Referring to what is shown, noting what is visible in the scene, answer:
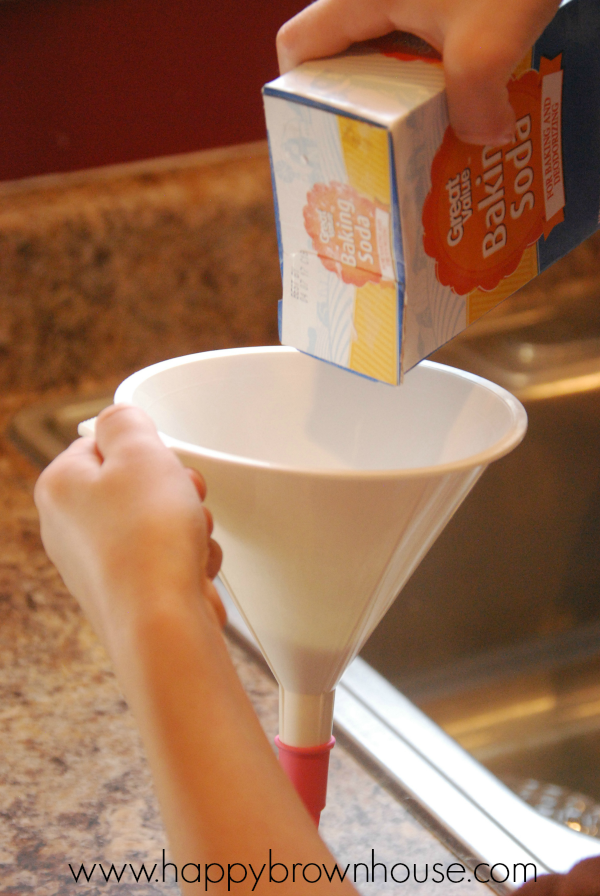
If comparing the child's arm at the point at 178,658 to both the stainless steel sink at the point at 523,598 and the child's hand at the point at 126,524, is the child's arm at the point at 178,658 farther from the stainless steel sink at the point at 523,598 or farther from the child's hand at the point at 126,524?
the stainless steel sink at the point at 523,598

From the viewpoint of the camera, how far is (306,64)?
0.37 m

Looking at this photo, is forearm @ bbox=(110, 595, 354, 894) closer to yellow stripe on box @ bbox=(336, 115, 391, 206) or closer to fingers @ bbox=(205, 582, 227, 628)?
fingers @ bbox=(205, 582, 227, 628)

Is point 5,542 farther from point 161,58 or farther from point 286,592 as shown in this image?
point 161,58

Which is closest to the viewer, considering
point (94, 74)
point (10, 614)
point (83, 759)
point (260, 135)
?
point (83, 759)

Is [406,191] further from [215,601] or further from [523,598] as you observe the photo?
[523,598]

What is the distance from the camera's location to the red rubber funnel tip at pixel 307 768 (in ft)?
1.35

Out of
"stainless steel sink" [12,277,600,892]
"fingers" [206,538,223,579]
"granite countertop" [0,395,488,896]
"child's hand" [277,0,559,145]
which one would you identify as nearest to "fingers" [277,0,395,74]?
"child's hand" [277,0,559,145]

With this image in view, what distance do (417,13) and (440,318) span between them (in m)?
0.13

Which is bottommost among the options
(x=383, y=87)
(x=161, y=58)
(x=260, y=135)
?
(x=260, y=135)

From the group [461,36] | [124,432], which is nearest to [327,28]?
[461,36]

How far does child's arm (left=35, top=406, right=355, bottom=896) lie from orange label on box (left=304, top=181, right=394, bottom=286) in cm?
10

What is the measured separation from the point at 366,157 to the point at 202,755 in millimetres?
212

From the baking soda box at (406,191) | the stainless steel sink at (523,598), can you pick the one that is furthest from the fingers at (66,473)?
the stainless steel sink at (523,598)

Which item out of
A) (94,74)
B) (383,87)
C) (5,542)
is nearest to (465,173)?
(383,87)
